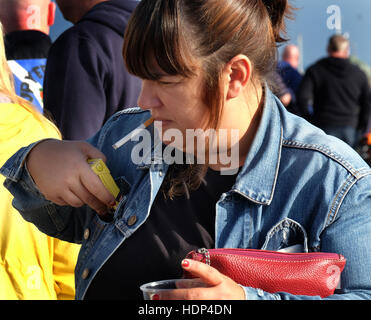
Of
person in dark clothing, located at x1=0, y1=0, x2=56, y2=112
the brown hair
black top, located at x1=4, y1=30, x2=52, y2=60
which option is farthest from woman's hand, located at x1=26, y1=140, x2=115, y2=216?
black top, located at x1=4, y1=30, x2=52, y2=60

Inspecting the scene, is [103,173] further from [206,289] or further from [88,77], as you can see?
[88,77]

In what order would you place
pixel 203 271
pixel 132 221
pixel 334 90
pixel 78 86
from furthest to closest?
1. pixel 334 90
2. pixel 78 86
3. pixel 132 221
4. pixel 203 271

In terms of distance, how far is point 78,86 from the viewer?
282cm

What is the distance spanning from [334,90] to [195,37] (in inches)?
193

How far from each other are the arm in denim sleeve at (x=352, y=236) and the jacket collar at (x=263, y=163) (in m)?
0.17

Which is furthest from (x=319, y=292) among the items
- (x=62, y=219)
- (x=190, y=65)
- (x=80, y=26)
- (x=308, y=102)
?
(x=308, y=102)

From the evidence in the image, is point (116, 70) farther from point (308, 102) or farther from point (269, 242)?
point (308, 102)

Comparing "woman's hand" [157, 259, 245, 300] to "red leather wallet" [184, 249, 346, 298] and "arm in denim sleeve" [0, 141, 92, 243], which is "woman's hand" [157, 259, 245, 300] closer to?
"red leather wallet" [184, 249, 346, 298]

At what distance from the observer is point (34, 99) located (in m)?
3.19

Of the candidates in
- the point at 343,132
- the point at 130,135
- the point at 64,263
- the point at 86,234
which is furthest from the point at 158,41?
the point at 343,132

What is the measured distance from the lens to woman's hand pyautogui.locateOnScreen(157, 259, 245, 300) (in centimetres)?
122

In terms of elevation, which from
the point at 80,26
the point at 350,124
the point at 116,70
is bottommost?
the point at 350,124

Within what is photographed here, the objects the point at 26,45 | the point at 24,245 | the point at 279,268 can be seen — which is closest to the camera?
the point at 279,268

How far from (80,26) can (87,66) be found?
23 cm
